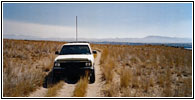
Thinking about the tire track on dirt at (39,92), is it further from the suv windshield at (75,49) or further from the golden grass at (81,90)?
the suv windshield at (75,49)

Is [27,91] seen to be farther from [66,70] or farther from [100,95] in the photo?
[100,95]

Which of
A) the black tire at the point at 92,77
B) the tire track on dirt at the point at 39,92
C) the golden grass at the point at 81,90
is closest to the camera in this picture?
the golden grass at the point at 81,90

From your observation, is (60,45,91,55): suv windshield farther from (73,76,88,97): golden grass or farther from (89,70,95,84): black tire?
(73,76,88,97): golden grass

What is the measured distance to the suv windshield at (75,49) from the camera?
358 inches

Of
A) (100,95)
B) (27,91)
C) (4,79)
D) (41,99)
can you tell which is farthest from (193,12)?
(4,79)

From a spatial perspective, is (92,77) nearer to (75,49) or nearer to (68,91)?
(68,91)

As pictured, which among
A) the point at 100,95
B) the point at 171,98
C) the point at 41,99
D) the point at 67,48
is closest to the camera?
the point at 41,99

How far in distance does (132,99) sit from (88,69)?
8.53 ft

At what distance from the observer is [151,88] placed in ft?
23.6

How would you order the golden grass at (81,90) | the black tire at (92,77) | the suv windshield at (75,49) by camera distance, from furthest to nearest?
the suv windshield at (75,49) < the black tire at (92,77) < the golden grass at (81,90)

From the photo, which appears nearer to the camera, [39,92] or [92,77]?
[39,92]

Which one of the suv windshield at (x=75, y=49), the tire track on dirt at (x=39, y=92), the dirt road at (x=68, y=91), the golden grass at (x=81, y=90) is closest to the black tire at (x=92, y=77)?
the dirt road at (x=68, y=91)

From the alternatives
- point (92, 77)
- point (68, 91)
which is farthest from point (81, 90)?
point (92, 77)

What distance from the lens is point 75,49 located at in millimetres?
9289
